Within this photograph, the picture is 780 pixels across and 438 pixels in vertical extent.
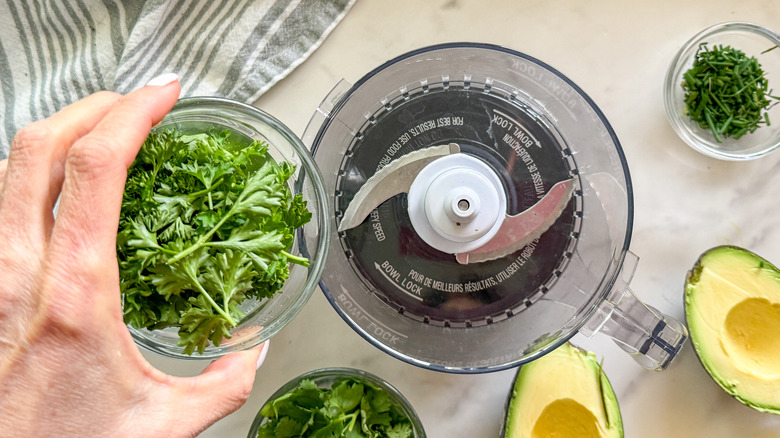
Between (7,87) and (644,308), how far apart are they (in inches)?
38.5

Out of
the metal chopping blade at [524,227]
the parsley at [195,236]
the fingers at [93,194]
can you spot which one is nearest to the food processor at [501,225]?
the metal chopping blade at [524,227]

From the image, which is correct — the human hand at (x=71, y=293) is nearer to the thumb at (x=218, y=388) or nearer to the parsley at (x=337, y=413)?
the thumb at (x=218, y=388)

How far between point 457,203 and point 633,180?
383 millimetres

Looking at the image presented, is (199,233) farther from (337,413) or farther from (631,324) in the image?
(631,324)

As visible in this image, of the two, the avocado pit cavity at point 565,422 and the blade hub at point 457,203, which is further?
the avocado pit cavity at point 565,422

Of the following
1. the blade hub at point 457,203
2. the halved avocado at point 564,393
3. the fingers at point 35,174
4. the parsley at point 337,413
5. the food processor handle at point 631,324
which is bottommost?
the parsley at point 337,413

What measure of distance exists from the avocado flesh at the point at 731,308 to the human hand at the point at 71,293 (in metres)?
0.73

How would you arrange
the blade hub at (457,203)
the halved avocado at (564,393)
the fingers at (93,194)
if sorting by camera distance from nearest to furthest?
1. the fingers at (93,194)
2. the blade hub at (457,203)
3. the halved avocado at (564,393)

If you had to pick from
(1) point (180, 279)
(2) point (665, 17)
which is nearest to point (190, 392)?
(1) point (180, 279)

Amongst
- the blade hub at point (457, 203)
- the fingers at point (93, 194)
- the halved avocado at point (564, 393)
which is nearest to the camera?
the fingers at point (93, 194)

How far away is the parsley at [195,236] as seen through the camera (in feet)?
2.04

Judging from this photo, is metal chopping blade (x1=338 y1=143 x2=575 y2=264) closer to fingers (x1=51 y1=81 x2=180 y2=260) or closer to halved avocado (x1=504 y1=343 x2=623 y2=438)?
halved avocado (x1=504 y1=343 x2=623 y2=438)

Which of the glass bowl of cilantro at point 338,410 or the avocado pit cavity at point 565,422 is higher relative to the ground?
the avocado pit cavity at point 565,422

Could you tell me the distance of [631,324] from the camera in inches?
34.8
